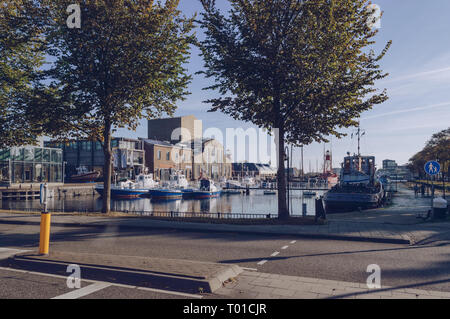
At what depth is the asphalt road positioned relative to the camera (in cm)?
718

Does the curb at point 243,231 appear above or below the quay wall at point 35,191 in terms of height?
above

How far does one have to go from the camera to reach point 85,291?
590 cm

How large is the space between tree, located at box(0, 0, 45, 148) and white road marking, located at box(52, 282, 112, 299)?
14.0 meters

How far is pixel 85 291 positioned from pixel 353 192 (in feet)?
85.2

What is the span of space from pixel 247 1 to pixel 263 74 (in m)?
3.28

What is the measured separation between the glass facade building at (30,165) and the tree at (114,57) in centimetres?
4447

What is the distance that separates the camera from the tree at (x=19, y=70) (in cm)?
1717

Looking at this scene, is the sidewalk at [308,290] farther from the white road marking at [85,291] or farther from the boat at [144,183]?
the boat at [144,183]

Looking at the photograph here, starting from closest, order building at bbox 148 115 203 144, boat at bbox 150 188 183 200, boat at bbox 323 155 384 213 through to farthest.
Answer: boat at bbox 323 155 384 213
boat at bbox 150 188 183 200
building at bbox 148 115 203 144

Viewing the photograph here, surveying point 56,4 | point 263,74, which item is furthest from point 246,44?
point 56,4

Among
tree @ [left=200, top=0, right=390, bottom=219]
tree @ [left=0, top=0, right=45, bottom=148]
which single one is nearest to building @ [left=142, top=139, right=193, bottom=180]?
tree @ [left=0, top=0, right=45, bottom=148]

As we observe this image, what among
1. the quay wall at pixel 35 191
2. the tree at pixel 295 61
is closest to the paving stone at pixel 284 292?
the tree at pixel 295 61

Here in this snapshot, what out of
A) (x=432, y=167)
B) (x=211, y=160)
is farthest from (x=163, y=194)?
(x=211, y=160)

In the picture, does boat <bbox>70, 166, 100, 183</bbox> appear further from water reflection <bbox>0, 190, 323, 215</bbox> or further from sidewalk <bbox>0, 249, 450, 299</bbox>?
sidewalk <bbox>0, 249, 450, 299</bbox>
